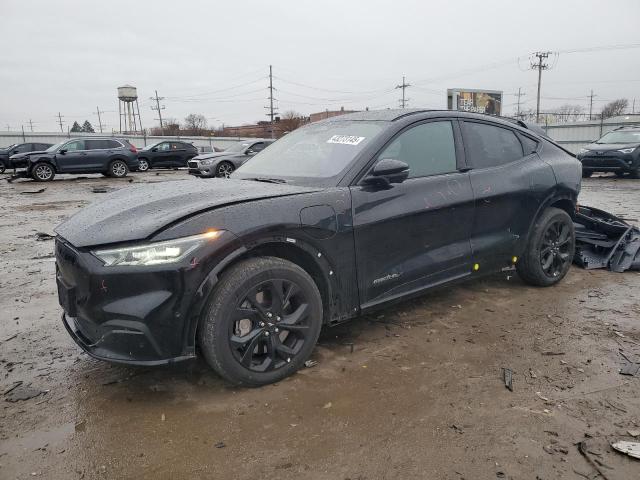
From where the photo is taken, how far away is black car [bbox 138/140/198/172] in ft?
74.4

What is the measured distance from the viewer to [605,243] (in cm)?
525

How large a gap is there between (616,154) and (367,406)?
→ 52.5 feet

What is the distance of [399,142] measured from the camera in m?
3.38

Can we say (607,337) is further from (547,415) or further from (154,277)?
(154,277)

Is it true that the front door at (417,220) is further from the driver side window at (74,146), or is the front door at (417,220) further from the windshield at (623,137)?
the driver side window at (74,146)

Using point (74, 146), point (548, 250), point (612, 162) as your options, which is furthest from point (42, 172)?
point (612, 162)

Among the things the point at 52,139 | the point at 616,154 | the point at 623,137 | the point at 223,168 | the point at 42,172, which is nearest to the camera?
the point at 616,154

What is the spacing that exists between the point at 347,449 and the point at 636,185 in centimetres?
1476

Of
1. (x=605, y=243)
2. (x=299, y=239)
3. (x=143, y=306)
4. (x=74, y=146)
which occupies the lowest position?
(x=605, y=243)

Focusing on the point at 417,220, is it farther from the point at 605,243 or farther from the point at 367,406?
the point at 605,243

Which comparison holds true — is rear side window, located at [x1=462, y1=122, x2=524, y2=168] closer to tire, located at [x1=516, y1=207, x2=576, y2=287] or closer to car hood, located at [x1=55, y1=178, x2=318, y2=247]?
tire, located at [x1=516, y1=207, x2=576, y2=287]

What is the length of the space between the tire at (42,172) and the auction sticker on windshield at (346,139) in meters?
17.5

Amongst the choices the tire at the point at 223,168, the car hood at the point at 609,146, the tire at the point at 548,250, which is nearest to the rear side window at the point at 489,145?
the tire at the point at 548,250

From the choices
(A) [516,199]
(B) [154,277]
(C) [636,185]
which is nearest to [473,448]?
(B) [154,277]
